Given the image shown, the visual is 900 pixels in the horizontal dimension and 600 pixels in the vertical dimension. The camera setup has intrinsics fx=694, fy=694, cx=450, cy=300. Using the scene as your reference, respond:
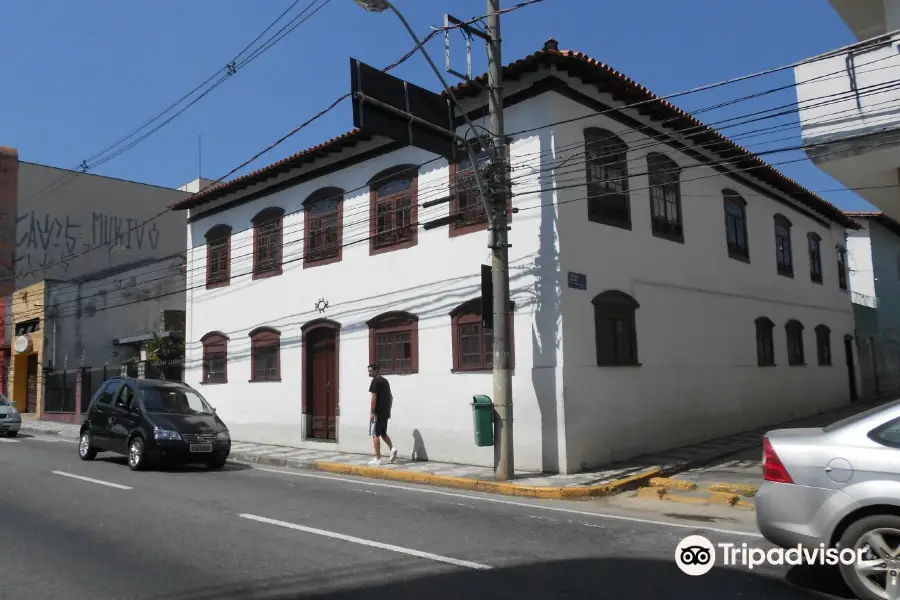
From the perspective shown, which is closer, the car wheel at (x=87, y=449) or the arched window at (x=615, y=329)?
the arched window at (x=615, y=329)

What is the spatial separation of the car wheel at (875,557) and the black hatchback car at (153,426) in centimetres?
1058

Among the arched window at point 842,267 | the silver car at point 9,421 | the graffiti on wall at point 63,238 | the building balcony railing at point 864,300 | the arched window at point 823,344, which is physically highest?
the graffiti on wall at point 63,238

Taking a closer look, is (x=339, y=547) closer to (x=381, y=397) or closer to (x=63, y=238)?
(x=381, y=397)

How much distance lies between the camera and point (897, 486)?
14.9 ft

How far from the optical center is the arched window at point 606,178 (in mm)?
12953

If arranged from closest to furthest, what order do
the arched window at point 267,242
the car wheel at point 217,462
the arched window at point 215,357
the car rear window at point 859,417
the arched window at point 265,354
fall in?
the car rear window at point 859,417
the car wheel at point 217,462
the arched window at point 265,354
the arched window at point 267,242
the arched window at point 215,357

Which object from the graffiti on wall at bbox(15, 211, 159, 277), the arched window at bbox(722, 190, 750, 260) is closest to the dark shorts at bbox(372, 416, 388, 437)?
the arched window at bbox(722, 190, 750, 260)

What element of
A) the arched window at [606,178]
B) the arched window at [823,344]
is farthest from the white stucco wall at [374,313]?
the arched window at [823,344]

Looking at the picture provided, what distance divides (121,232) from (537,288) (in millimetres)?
31308

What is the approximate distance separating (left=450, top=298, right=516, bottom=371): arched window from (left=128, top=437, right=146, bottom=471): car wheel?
583 centimetres

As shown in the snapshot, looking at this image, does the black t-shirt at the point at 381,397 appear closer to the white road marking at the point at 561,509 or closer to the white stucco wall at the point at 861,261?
the white road marking at the point at 561,509

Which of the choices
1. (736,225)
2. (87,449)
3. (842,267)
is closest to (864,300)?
(842,267)

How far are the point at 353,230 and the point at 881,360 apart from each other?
2111 centimetres

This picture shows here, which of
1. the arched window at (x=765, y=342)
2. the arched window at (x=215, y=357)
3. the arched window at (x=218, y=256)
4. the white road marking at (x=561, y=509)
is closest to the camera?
the white road marking at (x=561, y=509)
